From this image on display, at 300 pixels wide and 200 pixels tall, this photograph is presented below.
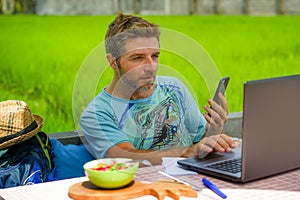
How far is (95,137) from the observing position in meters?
2.71

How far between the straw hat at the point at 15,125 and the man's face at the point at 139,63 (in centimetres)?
43

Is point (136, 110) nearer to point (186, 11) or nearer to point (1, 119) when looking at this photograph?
point (1, 119)

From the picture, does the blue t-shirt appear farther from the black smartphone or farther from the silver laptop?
the silver laptop

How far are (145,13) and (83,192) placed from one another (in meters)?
2.30

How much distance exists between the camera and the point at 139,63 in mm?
2605

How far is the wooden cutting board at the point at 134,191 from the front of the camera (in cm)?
183

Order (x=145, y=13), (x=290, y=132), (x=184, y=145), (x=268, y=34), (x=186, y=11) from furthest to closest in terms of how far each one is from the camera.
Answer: (x=268, y=34) → (x=186, y=11) → (x=145, y=13) → (x=184, y=145) → (x=290, y=132)

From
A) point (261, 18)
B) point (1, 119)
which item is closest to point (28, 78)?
point (1, 119)

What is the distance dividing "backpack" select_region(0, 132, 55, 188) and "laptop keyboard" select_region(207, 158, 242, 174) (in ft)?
2.59

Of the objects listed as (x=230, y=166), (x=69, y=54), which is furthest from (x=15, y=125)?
(x=69, y=54)

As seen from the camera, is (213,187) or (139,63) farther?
(139,63)

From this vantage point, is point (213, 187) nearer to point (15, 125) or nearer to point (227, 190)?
point (227, 190)

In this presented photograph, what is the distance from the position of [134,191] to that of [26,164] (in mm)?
824

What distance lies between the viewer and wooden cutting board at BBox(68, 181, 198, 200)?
6.01 ft
